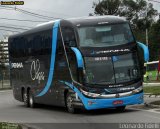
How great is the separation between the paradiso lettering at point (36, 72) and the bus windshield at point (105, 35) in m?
5.02

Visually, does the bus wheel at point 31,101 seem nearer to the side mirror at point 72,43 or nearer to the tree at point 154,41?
the side mirror at point 72,43

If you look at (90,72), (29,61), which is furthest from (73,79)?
(29,61)

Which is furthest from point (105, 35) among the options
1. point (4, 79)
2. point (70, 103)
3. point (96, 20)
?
point (4, 79)

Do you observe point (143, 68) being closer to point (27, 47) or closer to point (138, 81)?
point (138, 81)

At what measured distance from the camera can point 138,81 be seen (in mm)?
19281

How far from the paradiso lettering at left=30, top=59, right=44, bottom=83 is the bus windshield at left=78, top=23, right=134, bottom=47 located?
5.02 m

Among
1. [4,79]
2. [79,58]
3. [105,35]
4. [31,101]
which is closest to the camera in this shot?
[79,58]

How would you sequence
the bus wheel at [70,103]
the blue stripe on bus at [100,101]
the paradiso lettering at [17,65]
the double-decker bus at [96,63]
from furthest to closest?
the paradiso lettering at [17,65] < the bus wheel at [70,103] < the double-decker bus at [96,63] < the blue stripe on bus at [100,101]

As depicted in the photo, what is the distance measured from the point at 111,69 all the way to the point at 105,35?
1341 mm

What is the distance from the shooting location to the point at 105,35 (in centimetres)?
1933

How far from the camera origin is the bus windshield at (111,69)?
61.6ft

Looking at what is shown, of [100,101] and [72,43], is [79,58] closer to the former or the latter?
[72,43]

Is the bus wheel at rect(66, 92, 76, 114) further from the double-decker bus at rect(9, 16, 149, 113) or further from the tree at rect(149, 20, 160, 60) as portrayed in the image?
the tree at rect(149, 20, 160, 60)

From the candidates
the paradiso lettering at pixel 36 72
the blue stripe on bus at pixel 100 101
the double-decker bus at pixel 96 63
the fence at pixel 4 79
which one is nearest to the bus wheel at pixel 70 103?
the double-decker bus at pixel 96 63
